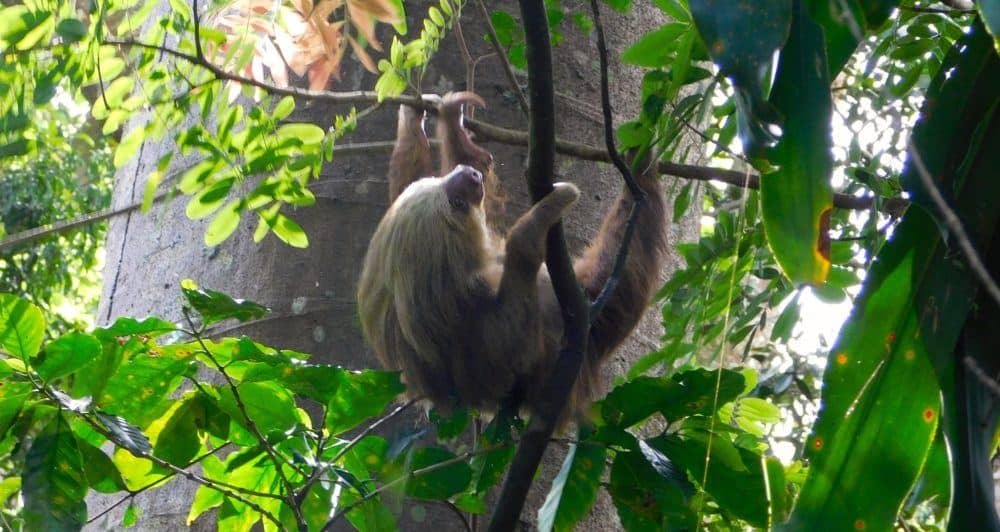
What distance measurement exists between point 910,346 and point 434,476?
4.02ft

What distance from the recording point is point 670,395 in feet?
7.25

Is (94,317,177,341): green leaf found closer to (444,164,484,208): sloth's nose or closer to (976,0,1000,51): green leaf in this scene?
(444,164,484,208): sloth's nose

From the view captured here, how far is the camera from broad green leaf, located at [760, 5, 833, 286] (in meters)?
1.17

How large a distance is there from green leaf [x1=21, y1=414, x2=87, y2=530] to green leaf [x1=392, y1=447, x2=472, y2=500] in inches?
27.4

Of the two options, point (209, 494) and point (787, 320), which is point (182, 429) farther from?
point (787, 320)

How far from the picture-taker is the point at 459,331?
300 cm

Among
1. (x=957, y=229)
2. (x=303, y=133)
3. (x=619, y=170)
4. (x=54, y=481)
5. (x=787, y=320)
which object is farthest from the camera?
(x=787, y=320)

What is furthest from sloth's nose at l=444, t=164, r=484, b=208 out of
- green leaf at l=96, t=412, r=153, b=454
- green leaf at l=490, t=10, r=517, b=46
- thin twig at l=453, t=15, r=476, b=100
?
green leaf at l=96, t=412, r=153, b=454

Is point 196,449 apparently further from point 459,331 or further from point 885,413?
point 885,413

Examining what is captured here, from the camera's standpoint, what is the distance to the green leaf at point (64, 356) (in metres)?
1.96

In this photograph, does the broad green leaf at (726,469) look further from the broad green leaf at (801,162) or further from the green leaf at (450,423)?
the broad green leaf at (801,162)

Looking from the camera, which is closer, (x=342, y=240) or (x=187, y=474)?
(x=187, y=474)

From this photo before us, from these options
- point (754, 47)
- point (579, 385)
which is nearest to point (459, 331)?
point (579, 385)

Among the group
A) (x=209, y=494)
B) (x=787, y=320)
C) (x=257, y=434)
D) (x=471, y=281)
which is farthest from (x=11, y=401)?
(x=787, y=320)
